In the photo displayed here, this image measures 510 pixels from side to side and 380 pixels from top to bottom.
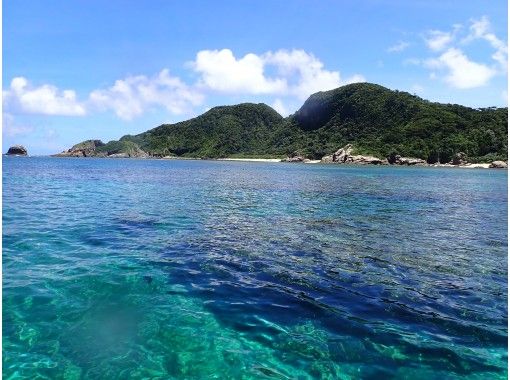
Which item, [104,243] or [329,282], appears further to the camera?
[104,243]

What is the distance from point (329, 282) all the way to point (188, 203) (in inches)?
985

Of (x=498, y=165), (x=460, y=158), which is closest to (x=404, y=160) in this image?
(x=460, y=158)

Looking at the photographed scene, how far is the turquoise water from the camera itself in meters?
8.95

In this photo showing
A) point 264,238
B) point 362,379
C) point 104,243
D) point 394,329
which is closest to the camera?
point 362,379

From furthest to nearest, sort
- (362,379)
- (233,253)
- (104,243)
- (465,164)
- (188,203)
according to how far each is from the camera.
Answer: (465,164) → (188,203) → (104,243) → (233,253) → (362,379)

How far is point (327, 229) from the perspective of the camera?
81.9 feet

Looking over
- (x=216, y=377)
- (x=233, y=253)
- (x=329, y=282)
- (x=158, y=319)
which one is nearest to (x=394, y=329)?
(x=329, y=282)

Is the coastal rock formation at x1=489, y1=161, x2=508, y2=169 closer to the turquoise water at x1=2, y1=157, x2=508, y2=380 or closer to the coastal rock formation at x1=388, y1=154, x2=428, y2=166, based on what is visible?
the coastal rock formation at x1=388, y1=154, x2=428, y2=166

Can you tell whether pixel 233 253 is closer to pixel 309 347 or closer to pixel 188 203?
pixel 309 347

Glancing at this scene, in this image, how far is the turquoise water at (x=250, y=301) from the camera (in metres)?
8.95

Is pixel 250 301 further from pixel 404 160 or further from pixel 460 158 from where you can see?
pixel 460 158

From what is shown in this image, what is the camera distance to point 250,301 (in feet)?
40.9

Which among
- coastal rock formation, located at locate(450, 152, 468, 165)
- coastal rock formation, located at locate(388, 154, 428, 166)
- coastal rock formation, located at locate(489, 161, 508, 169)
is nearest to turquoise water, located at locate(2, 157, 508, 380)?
coastal rock formation, located at locate(489, 161, 508, 169)

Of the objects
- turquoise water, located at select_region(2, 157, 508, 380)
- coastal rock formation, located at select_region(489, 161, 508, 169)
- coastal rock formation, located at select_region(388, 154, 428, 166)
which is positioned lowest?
turquoise water, located at select_region(2, 157, 508, 380)
